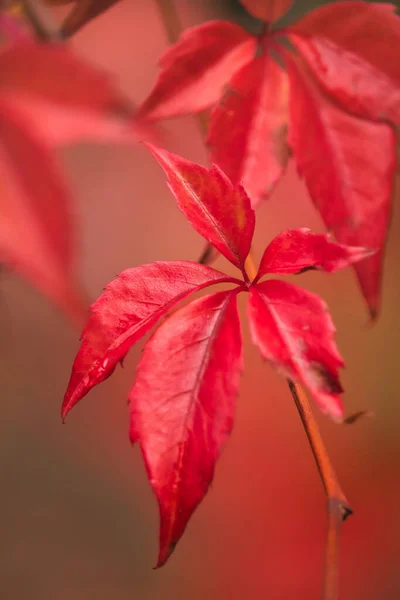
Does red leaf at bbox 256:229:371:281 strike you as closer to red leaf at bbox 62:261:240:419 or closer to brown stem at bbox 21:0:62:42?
red leaf at bbox 62:261:240:419

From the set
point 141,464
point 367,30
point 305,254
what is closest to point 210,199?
point 305,254

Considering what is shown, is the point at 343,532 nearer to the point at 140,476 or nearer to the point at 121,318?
the point at 140,476

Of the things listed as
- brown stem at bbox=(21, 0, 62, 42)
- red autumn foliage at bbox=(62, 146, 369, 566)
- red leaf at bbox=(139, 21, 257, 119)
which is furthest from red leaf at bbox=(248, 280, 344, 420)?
brown stem at bbox=(21, 0, 62, 42)

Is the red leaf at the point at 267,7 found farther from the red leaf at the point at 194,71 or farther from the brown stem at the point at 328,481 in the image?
the brown stem at the point at 328,481

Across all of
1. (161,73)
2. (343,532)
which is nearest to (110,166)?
(161,73)

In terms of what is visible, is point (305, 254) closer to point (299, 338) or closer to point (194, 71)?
point (299, 338)
